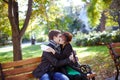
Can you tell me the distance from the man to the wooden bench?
228 mm

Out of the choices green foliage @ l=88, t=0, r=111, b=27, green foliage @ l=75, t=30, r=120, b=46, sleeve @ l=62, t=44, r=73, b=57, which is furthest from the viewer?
green foliage @ l=75, t=30, r=120, b=46

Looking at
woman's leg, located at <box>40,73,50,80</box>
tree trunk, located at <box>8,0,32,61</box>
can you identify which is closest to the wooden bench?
woman's leg, located at <box>40,73,50,80</box>

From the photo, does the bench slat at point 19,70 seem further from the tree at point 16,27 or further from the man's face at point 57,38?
the tree at point 16,27

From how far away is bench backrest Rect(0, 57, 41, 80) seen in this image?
5.47 meters

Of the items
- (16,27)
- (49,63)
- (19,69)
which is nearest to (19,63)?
(19,69)

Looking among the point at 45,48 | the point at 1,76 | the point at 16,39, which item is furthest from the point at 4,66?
the point at 16,39

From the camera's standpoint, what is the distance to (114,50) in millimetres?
7445

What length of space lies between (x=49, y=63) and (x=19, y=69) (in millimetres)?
623

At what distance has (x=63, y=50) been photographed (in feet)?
18.7

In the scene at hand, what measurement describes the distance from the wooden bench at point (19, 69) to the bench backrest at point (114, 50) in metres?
1.52

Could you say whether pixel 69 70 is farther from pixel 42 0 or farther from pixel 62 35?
pixel 42 0

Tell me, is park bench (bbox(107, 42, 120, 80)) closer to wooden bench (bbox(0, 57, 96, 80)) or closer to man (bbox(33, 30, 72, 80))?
wooden bench (bbox(0, 57, 96, 80))

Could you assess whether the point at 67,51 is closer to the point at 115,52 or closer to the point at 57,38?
the point at 57,38

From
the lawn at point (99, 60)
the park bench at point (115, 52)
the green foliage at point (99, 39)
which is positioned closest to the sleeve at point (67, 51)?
the park bench at point (115, 52)
